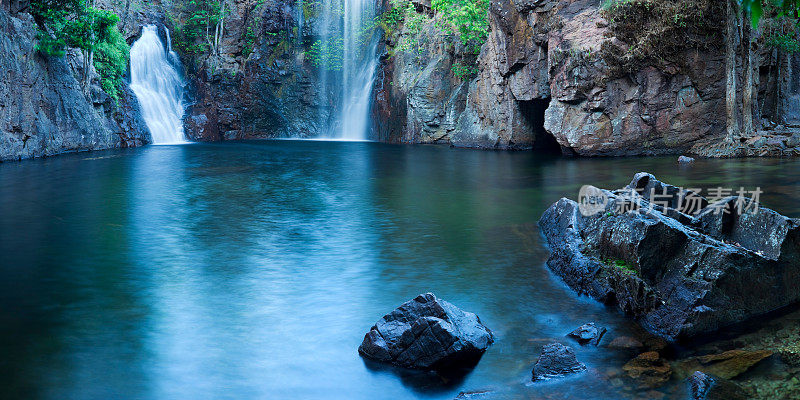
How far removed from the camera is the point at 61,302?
7.90 meters

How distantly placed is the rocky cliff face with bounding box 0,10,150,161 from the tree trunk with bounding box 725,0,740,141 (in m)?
27.5

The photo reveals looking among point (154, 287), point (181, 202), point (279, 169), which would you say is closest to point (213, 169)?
point (279, 169)

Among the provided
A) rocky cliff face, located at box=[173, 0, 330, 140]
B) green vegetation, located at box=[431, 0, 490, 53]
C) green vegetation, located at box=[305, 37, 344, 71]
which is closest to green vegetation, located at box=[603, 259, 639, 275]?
green vegetation, located at box=[431, 0, 490, 53]

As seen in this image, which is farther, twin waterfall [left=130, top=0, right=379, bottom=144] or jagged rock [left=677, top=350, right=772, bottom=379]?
twin waterfall [left=130, top=0, right=379, bottom=144]

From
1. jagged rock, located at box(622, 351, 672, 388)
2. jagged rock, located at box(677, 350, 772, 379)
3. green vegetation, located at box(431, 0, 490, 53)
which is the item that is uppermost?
green vegetation, located at box(431, 0, 490, 53)

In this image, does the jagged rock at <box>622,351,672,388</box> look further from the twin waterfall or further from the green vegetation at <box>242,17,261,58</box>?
the green vegetation at <box>242,17,261,58</box>

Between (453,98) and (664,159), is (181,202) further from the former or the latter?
(453,98)

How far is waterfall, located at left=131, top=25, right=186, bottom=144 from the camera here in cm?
3762

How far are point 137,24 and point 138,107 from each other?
6856 mm

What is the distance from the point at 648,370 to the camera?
18.8ft

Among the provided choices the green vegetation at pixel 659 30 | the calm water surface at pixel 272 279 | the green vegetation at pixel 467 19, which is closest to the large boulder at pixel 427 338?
the calm water surface at pixel 272 279

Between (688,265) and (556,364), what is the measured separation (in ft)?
7.63

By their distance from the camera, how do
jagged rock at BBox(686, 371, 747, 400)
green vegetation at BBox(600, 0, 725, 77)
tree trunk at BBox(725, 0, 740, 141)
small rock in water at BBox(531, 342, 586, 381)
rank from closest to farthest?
jagged rock at BBox(686, 371, 747, 400) < small rock in water at BBox(531, 342, 586, 381) < tree trunk at BBox(725, 0, 740, 141) < green vegetation at BBox(600, 0, 725, 77)

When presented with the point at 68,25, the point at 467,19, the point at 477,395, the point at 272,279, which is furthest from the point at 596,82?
the point at 68,25
